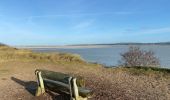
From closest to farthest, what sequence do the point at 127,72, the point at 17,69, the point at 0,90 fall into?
the point at 0,90 → the point at 127,72 → the point at 17,69

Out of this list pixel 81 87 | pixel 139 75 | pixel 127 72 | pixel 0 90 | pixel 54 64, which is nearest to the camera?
pixel 81 87

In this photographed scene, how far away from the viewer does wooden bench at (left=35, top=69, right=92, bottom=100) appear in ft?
28.2

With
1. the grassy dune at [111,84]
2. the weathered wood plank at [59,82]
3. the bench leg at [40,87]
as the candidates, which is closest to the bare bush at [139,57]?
the grassy dune at [111,84]

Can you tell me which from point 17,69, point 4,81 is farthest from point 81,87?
point 17,69

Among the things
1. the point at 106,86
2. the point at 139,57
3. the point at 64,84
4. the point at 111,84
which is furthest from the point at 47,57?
the point at 139,57

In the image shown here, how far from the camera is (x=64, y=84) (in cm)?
905

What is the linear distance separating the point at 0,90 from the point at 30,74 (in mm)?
3568

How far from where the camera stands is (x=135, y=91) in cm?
1025

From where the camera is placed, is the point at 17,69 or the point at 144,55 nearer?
the point at 17,69

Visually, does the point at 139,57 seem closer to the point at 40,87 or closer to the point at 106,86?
the point at 106,86

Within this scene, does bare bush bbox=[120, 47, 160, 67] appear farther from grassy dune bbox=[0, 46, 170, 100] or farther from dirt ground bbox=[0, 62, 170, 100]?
dirt ground bbox=[0, 62, 170, 100]

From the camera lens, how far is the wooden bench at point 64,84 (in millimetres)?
8602

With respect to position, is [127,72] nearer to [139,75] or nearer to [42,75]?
[139,75]

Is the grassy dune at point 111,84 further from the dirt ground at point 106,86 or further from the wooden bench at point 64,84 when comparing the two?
the wooden bench at point 64,84
